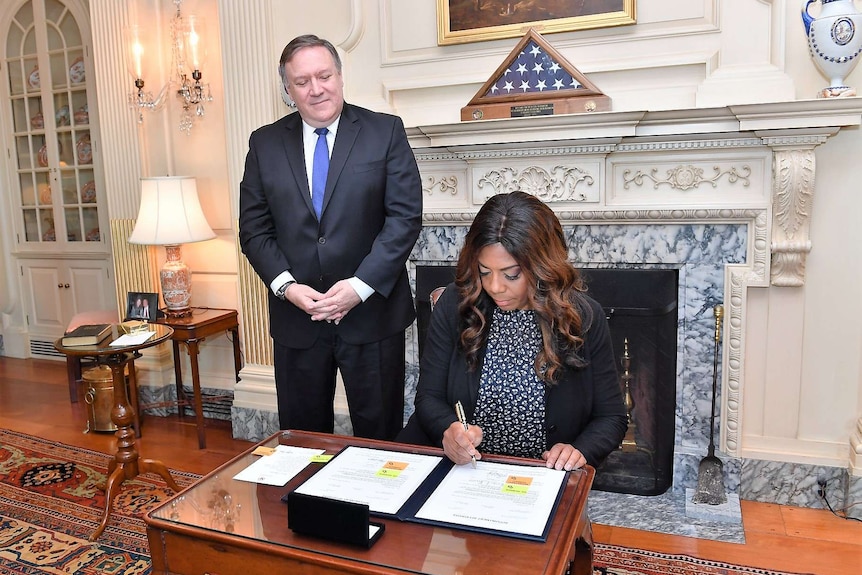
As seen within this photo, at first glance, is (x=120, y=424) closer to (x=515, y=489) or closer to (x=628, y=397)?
(x=515, y=489)

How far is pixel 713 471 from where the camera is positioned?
2654 mm

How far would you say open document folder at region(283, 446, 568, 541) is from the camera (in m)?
1.25

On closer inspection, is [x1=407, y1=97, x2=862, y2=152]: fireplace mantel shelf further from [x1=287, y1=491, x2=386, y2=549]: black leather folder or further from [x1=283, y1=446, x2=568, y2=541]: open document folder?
[x1=287, y1=491, x2=386, y2=549]: black leather folder

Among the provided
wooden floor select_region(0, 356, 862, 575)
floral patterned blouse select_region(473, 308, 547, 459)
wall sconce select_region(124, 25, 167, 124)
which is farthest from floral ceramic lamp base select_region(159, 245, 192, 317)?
floral patterned blouse select_region(473, 308, 547, 459)

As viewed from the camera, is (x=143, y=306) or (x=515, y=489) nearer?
(x=515, y=489)

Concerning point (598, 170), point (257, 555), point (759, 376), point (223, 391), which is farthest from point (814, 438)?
point (223, 391)

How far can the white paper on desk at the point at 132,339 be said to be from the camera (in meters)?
2.70

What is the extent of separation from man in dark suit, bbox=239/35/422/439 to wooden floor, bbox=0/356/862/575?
1.10 meters

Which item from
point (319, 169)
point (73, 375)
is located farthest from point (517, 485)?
point (73, 375)

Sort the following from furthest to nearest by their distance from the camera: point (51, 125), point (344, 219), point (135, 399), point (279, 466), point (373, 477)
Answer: point (51, 125) < point (135, 399) < point (344, 219) < point (279, 466) < point (373, 477)

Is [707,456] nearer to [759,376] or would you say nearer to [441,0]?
[759,376]

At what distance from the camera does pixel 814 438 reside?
262 cm

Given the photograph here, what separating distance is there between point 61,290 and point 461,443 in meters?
4.69

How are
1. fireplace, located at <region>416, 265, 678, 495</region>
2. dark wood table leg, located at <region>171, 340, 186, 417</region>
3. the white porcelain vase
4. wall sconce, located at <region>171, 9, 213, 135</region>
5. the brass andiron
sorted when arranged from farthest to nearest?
dark wood table leg, located at <region>171, 340, 186, 417</region> → wall sconce, located at <region>171, 9, 213, 135</region> → the brass andiron → fireplace, located at <region>416, 265, 678, 495</region> → the white porcelain vase
